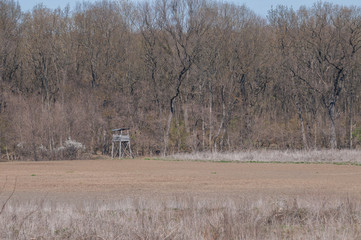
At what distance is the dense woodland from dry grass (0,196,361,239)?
144ft

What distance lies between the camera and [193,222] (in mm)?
10922

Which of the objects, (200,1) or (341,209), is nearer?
(341,209)

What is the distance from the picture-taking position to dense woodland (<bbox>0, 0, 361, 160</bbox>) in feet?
190

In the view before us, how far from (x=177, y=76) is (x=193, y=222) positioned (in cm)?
5118

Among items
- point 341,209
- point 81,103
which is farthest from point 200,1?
point 341,209

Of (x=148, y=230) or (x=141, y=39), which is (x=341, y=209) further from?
(x=141, y=39)

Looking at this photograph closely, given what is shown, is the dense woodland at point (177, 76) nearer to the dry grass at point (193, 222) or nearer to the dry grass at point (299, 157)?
the dry grass at point (299, 157)

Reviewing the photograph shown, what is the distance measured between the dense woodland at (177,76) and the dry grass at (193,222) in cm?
4394

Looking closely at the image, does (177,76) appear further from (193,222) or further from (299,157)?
(193,222)

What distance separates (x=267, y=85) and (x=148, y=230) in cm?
5743

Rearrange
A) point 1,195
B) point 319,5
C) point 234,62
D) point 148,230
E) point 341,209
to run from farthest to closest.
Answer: point 234,62, point 319,5, point 1,195, point 341,209, point 148,230

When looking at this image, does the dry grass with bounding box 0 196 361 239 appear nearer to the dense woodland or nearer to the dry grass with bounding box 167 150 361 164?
the dry grass with bounding box 167 150 361 164

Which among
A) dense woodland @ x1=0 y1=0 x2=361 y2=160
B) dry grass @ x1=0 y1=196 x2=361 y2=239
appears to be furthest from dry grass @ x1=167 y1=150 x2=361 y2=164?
dry grass @ x1=0 y1=196 x2=361 y2=239

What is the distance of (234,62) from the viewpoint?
201 ft
